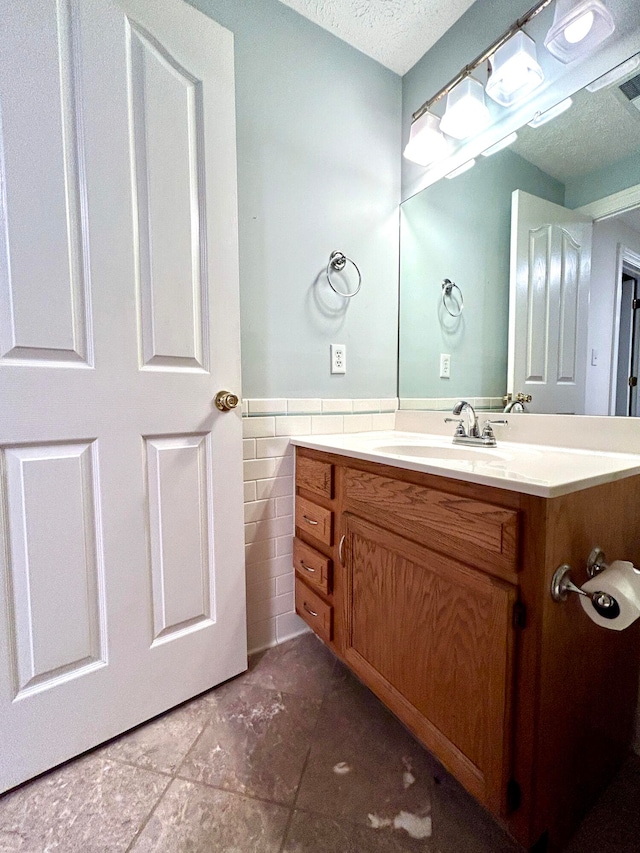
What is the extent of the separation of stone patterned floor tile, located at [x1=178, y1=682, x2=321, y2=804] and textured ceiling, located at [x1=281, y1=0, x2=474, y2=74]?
2.28 m

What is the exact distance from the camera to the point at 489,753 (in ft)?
2.21

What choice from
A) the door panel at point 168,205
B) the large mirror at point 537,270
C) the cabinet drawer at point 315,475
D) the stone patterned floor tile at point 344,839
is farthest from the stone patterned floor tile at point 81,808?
the large mirror at point 537,270

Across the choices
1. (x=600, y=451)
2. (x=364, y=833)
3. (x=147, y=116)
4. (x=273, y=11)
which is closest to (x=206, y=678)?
(x=364, y=833)

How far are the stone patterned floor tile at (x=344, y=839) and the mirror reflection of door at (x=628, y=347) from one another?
1.11 m

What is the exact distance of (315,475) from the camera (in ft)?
3.90

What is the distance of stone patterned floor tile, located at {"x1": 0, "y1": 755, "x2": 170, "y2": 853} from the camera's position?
75 cm

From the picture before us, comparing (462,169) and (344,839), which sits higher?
(462,169)

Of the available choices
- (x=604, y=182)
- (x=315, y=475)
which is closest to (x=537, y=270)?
(x=604, y=182)

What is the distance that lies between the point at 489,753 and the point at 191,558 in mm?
839

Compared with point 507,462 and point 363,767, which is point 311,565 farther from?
point 507,462

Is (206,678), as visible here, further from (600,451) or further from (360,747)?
(600,451)

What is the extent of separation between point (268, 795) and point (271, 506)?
75 centimetres

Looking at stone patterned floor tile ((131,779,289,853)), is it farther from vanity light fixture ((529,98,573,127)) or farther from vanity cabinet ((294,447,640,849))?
vanity light fixture ((529,98,573,127))

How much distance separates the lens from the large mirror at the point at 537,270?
0.94 meters
